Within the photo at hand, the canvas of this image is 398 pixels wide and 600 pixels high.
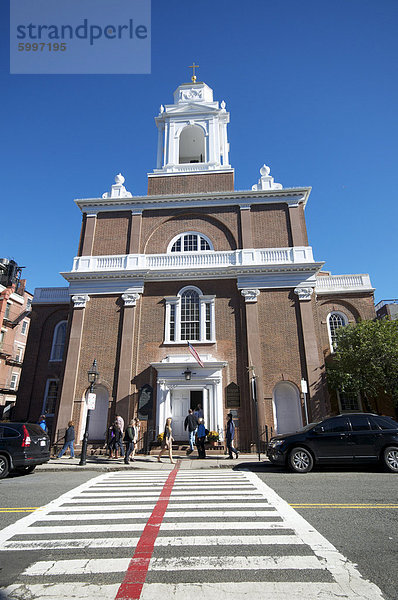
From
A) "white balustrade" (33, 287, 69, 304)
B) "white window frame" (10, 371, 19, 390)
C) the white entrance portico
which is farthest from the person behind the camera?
"white window frame" (10, 371, 19, 390)

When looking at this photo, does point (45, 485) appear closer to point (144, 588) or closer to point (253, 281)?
point (144, 588)

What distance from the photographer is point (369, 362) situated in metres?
17.5

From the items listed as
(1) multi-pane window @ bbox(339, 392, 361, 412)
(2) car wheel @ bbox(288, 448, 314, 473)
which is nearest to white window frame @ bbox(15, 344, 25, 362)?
(1) multi-pane window @ bbox(339, 392, 361, 412)

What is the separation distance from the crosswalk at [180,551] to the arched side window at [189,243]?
1592 cm

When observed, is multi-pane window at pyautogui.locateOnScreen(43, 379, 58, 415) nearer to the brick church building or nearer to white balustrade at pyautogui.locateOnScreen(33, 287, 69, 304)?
the brick church building

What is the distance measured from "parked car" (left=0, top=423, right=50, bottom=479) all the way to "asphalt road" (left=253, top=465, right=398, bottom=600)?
7.12 metres

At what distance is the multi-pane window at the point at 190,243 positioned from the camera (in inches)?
846

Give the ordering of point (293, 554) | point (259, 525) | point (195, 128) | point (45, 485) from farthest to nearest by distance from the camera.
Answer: point (195, 128) → point (45, 485) → point (259, 525) → point (293, 554)

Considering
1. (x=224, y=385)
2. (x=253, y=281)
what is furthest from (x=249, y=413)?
(x=253, y=281)

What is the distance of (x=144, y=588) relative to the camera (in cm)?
338

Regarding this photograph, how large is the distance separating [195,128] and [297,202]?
10.3 m

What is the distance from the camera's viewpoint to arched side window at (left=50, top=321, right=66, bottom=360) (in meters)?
22.2

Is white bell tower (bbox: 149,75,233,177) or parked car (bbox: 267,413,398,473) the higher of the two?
white bell tower (bbox: 149,75,233,177)

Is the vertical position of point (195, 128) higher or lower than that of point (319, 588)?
higher
